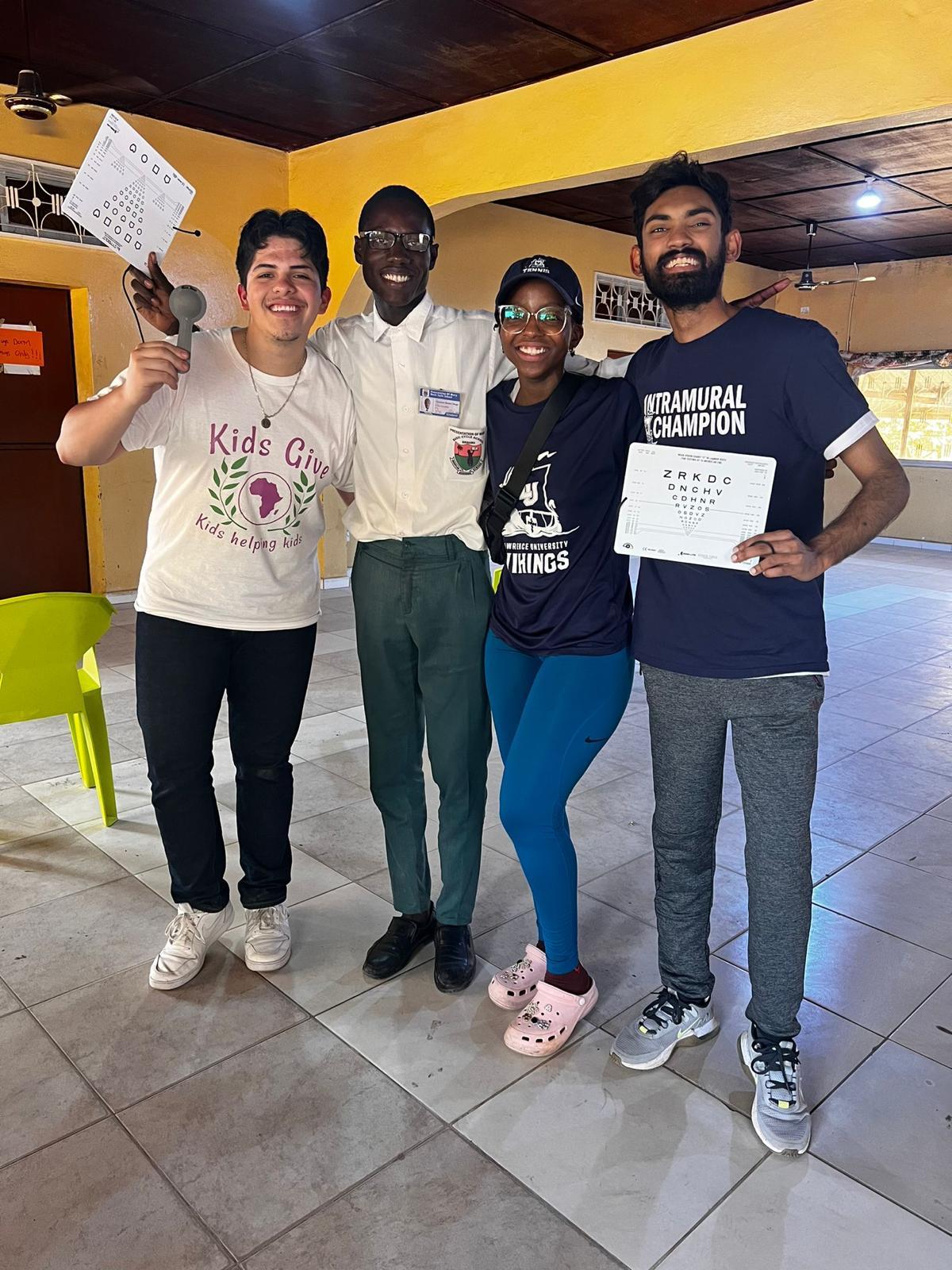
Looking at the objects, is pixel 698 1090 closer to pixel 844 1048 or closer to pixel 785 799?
pixel 844 1048

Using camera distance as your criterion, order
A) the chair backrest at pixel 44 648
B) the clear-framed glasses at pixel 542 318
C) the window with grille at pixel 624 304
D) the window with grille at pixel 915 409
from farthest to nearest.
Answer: the window with grille at pixel 915 409, the window with grille at pixel 624 304, the chair backrest at pixel 44 648, the clear-framed glasses at pixel 542 318

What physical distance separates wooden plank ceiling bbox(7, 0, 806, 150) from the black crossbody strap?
3.26 meters

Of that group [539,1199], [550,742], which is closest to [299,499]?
[550,742]

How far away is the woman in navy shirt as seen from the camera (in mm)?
1905

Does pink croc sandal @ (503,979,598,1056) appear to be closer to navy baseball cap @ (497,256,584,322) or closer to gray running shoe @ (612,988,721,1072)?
gray running shoe @ (612,988,721,1072)

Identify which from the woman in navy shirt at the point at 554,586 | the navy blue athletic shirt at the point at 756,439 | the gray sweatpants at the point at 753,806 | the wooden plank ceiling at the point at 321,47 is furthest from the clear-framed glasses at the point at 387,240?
the wooden plank ceiling at the point at 321,47

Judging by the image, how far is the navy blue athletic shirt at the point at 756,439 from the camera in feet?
5.43

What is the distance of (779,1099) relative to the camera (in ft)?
6.01

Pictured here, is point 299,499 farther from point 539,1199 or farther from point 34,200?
point 34,200

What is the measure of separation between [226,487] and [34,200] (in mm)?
5140

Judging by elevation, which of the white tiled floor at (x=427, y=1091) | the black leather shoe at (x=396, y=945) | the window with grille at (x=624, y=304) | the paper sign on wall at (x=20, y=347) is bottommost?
the white tiled floor at (x=427, y=1091)

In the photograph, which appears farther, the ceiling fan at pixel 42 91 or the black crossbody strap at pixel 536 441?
the ceiling fan at pixel 42 91

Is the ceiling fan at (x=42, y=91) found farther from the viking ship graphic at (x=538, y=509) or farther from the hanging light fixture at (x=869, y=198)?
the hanging light fixture at (x=869, y=198)

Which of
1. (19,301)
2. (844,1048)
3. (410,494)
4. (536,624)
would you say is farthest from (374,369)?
(19,301)
